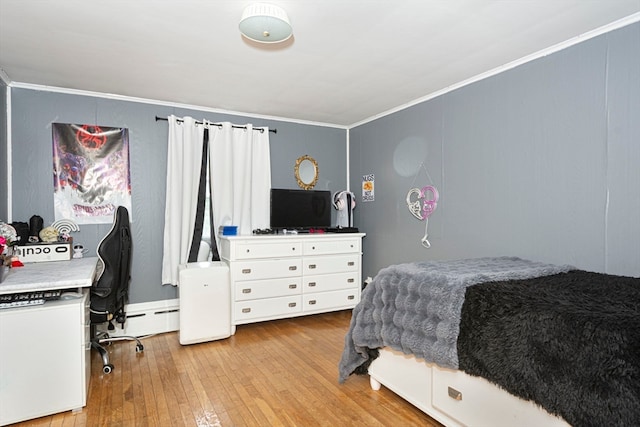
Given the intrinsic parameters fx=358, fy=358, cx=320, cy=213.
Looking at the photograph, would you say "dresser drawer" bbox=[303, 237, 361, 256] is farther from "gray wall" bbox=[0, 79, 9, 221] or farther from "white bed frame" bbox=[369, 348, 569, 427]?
"gray wall" bbox=[0, 79, 9, 221]

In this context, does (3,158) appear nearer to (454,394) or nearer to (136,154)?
(136,154)

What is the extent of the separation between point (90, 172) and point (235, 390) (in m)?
2.55

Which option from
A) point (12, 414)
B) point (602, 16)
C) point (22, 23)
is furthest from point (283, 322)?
point (602, 16)

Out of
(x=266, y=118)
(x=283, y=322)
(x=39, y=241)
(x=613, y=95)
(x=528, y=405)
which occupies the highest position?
(x=266, y=118)

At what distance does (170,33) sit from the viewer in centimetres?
231

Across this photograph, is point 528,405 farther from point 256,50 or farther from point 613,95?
point 256,50

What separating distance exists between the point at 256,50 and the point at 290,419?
2455mm

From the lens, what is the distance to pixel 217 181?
4.00 meters

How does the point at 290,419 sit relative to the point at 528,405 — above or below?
below

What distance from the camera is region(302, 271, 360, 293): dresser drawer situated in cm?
403

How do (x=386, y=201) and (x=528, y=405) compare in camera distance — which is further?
(x=386, y=201)

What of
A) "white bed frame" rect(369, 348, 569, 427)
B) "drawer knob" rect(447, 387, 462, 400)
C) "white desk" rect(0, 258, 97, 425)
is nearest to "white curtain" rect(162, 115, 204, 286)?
"white desk" rect(0, 258, 97, 425)

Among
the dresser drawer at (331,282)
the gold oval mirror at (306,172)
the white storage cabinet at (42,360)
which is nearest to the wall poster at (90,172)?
the white storage cabinet at (42,360)

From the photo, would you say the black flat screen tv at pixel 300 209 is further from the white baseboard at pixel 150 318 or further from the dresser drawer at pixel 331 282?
the white baseboard at pixel 150 318
